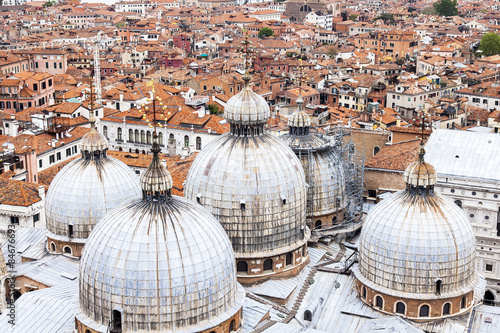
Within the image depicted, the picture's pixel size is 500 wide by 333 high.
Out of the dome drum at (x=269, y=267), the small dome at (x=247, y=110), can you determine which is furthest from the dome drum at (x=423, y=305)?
the small dome at (x=247, y=110)

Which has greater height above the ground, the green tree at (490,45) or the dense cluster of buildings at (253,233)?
the green tree at (490,45)

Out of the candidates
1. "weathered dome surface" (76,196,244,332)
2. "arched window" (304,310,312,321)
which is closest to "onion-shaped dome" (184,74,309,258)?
"arched window" (304,310,312,321)

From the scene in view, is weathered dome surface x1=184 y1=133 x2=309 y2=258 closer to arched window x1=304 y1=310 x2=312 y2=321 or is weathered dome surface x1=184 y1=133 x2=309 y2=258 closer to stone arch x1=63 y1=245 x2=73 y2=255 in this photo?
arched window x1=304 y1=310 x2=312 y2=321

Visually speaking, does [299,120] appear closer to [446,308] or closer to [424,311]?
[424,311]

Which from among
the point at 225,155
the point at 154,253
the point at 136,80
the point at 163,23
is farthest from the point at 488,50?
the point at 154,253

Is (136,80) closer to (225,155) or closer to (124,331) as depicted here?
(225,155)

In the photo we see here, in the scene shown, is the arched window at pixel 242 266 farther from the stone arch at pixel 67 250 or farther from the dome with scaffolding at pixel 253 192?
the stone arch at pixel 67 250
